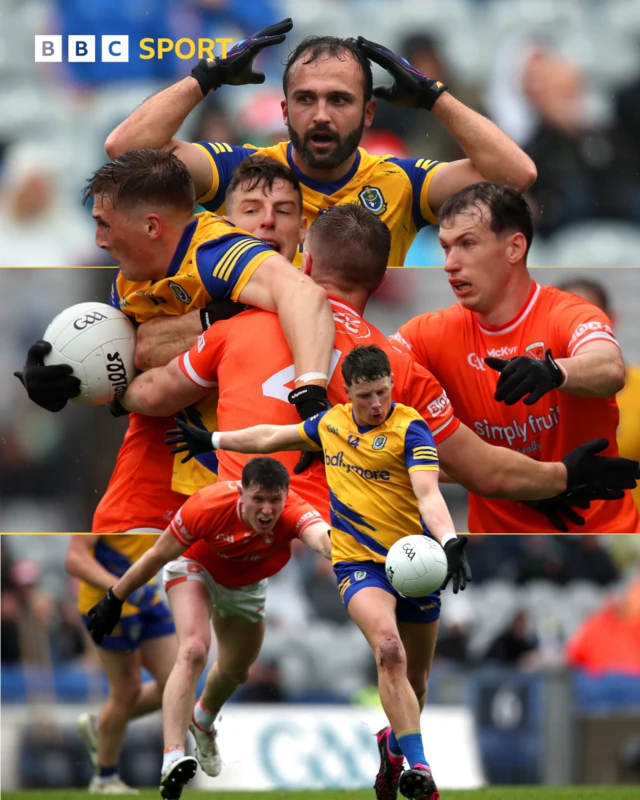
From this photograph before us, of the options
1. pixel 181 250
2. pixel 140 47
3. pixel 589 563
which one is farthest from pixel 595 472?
pixel 140 47

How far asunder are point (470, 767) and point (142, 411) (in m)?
5.56

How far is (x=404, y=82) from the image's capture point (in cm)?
545

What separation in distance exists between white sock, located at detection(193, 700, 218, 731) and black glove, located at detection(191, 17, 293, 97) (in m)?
2.80

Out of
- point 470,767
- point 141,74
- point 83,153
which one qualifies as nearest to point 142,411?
point 470,767

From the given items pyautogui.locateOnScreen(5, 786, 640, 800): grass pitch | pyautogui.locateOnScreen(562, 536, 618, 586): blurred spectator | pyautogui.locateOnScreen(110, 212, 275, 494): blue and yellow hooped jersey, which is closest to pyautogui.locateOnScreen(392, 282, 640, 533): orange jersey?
Answer: pyautogui.locateOnScreen(110, 212, 275, 494): blue and yellow hooped jersey

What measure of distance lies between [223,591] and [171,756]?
81cm

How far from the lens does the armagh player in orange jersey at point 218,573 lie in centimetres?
463

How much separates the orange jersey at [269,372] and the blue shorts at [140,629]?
10.0 ft

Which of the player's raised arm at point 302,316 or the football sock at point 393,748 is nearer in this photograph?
the player's raised arm at point 302,316

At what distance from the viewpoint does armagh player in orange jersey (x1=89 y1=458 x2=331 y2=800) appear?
4633mm

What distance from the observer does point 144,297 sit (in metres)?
5.10

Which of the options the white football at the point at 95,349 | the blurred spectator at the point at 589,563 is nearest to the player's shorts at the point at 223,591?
the white football at the point at 95,349

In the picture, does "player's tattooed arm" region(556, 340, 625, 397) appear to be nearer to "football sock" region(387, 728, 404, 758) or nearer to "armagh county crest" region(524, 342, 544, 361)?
"armagh county crest" region(524, 342, 544, 361)

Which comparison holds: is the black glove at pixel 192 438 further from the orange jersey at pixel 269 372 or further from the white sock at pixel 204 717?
the white sock at pixel 204 717
